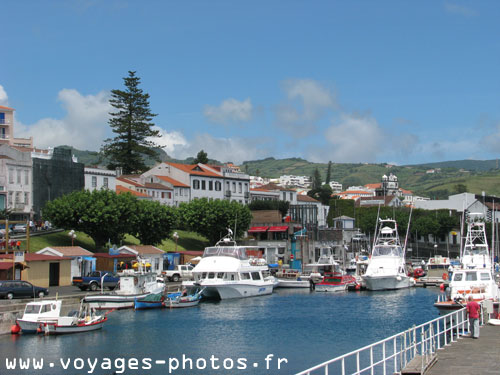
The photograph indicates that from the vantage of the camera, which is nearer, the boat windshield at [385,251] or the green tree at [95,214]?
the green tree at [95,214]

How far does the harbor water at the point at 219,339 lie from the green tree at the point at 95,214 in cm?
2008

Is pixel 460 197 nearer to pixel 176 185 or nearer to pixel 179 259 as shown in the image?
pixel 176 185

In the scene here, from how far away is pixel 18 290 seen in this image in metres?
47.2

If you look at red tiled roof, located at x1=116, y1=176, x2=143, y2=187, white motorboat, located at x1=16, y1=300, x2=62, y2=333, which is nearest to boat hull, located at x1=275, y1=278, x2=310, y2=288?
red tiled roof, located at x1=116, y1=176, x2=143, y2=187

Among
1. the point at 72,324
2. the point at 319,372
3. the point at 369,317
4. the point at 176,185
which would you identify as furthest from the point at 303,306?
the point at 176,185

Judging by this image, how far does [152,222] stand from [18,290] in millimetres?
34037

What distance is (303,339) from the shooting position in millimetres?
39219

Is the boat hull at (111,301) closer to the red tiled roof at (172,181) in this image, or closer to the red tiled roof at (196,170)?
the red tiled roof at (172,181)

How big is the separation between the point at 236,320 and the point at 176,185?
63554mm

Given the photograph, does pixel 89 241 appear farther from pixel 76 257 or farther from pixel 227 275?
pixel 227 275

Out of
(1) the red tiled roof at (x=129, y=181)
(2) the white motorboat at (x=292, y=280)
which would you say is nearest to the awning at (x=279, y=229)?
(2) the white motorboat at (x=292, y=280)

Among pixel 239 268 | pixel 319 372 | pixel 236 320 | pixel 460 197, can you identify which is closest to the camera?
pixel 319 372

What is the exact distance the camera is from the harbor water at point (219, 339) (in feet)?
103

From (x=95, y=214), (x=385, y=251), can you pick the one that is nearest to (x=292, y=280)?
(x=385, y=251)
